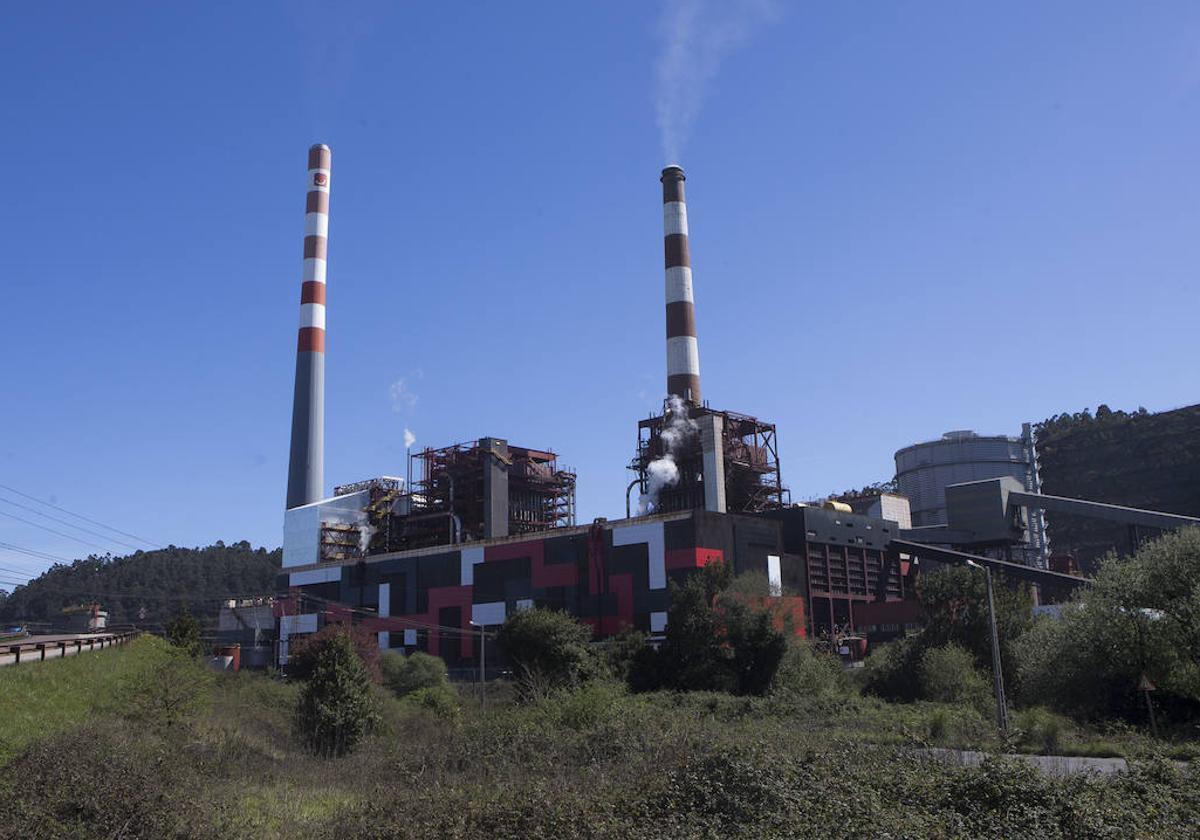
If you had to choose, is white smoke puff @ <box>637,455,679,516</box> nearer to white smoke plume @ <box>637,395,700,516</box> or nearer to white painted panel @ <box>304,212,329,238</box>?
white smoke plume @ <box>637,395,700,516</box>

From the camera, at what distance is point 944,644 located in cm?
4325

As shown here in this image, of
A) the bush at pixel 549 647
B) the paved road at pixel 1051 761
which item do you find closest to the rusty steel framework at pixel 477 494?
the bush at pixel 549 647

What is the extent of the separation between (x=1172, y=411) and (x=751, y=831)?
14272cm

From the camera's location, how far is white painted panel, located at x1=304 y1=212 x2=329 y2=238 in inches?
Result: 2958

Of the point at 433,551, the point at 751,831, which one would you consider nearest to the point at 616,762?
the point at 751,831

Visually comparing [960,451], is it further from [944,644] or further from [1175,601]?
[1175,601]

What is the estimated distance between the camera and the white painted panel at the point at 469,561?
65188mm

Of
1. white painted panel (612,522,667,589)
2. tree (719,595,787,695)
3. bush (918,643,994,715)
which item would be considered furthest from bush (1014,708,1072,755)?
white painted panel (612,522,667,589)

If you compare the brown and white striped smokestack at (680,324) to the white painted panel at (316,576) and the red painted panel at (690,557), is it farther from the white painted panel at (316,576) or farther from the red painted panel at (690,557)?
the white painted panel at (316,576)

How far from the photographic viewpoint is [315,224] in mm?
75250

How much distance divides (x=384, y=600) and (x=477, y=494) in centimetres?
1042

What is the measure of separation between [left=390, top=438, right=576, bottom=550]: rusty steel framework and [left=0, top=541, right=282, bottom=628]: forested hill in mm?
75782

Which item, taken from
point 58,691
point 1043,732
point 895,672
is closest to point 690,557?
point 895,672

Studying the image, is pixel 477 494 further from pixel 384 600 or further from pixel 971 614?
pixel 971 614
